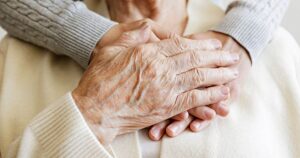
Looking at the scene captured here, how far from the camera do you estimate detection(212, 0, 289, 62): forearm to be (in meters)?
0.82

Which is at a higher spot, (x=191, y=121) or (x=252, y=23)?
(x=252, y=23)

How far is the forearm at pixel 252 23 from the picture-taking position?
82 centimetres

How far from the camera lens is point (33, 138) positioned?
68 centimetres

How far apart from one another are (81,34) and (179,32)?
0.75ft

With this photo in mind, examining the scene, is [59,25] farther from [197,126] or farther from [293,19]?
[293,19]

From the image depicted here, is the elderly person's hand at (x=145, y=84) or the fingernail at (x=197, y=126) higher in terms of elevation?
the elderly person's hand at (x=145, y=84)

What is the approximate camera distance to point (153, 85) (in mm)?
701

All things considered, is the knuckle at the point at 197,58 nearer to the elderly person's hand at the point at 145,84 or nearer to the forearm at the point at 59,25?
the elderly person's hand at the point at 145,84

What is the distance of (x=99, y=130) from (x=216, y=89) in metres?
0.22

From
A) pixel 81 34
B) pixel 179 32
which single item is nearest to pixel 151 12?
pixel 179 32

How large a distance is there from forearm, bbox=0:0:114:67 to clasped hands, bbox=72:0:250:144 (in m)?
0.05

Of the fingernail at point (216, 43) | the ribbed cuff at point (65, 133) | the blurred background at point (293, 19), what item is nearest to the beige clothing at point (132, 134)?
the ribbed cuff at point (65, 133)

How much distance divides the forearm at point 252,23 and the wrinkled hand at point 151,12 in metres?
0.11

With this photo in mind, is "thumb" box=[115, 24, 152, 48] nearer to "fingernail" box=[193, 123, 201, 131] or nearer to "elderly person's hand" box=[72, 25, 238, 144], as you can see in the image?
"elderly person's hand" box=[72, 25, 238, 144]
